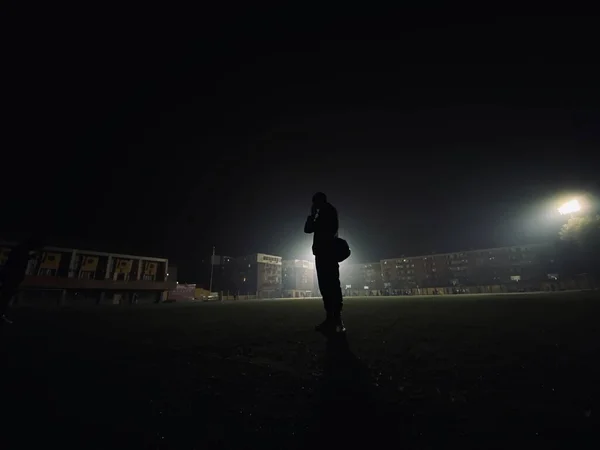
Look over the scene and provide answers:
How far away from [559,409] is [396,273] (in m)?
99.5

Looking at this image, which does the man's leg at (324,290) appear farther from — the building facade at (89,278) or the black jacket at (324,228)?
the building facade at (89,278)

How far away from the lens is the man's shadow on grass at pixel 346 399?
Result: 44.2 inches

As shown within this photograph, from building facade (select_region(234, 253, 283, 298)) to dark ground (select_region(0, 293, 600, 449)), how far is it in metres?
66.4

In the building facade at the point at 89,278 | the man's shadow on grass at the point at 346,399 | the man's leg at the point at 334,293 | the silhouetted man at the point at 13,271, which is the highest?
the building facade at the point at 89,278

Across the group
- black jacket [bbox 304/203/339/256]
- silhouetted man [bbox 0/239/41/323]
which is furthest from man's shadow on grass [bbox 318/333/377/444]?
silhouetted man [bbox 0/239/41/323]

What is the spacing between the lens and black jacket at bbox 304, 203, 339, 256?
356cm

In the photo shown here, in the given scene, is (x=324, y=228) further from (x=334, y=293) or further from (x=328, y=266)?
(x=334, y=293)

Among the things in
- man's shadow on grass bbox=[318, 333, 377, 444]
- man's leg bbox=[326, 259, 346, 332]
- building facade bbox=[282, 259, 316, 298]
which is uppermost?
building facade bbox=[282, 259, 316, 298]

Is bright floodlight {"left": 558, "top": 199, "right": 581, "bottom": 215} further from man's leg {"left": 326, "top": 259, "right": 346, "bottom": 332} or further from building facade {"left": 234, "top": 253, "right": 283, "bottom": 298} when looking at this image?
building facade {"left": 234, "top": 253, "right": 283, "bottom": 298}

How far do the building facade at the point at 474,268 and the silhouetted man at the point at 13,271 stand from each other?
6742 centimetres

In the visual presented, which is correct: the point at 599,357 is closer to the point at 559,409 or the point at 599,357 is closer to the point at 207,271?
the point at 559,409

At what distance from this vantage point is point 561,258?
3156 centimetres

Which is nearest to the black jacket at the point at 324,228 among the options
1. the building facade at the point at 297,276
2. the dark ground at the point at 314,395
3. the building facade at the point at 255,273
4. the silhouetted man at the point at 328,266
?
the silhouetted man at the point at 328,266

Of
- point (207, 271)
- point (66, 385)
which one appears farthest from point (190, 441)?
point (207, 271)
